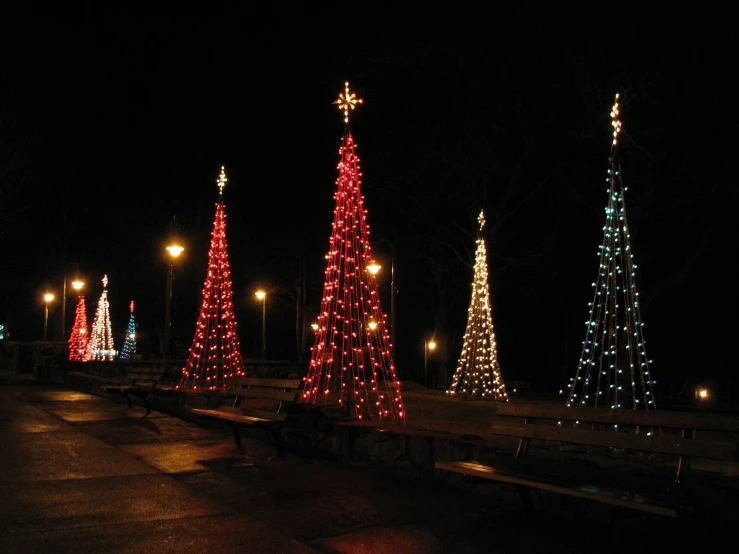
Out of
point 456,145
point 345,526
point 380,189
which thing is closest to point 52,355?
point 380,189

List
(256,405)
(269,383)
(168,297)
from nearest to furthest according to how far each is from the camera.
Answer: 1. (269,383)
2. (256,405)
3. (168,297)

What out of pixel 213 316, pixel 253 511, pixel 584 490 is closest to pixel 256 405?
pixel 253 511

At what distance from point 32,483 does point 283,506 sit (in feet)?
8.95

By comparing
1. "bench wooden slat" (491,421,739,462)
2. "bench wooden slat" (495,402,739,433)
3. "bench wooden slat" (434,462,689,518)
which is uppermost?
"bench wooden slat" (495,402,739,433)

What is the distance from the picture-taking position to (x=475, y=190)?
1061 inches

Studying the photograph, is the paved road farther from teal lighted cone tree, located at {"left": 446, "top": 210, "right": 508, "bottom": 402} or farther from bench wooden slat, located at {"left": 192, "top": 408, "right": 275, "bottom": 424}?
teal lighted cone tree, located at {"left": 446, "top": 210, "right": 508, "bottom": 402}

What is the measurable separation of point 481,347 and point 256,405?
9512 mm

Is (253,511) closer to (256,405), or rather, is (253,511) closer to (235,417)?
(235,417)

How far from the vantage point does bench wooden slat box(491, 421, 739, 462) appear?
18.0ft

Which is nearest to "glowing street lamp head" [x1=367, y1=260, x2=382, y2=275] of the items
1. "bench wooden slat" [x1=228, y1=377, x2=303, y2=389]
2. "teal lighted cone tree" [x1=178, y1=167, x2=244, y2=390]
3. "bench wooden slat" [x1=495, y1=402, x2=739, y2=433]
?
"bench wooden slat" [x1=228, y1=377, x2=303, y2=389]

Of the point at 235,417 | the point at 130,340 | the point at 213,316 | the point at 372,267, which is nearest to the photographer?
the point at 235,417

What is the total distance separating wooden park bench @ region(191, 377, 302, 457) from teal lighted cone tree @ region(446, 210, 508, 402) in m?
8.72

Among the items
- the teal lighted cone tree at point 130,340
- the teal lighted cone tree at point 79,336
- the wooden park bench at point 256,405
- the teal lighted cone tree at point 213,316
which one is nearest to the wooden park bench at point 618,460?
the wooden park bench at point 256,405

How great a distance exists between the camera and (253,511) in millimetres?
6578
